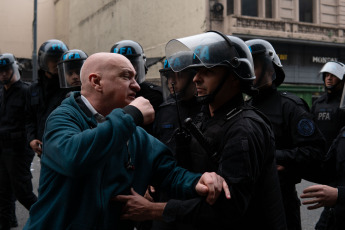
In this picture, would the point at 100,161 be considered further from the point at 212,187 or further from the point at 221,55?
the point at 221,55

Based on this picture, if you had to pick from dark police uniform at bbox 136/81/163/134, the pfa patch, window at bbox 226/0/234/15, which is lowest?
the pfa patch

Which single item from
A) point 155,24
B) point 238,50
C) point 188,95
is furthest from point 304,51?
point 238,50

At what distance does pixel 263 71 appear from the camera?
3.14 meters

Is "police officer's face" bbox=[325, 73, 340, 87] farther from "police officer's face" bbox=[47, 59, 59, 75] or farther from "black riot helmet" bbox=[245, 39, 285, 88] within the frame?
"police officer's face" bbox=[47, 59, 59, 75]

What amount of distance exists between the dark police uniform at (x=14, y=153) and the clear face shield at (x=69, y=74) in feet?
3.74

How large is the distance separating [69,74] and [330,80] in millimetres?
3908

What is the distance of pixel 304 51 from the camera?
56.7 feet

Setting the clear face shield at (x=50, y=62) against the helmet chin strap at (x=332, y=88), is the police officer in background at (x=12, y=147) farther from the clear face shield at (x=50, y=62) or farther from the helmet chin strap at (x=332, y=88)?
the helmet chin strap at (x=332, y=88)

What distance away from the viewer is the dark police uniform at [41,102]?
4199 mm

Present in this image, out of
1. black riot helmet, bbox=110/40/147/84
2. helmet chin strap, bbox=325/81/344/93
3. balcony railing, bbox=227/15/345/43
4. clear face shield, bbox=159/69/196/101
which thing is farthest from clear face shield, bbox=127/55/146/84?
balcony railing, bbox=227/15/345/43

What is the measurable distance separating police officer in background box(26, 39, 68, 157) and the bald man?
98.4 inches

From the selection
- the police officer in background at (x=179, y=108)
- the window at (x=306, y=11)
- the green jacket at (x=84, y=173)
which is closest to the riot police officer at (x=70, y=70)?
the police officer in background at (x=179, y=108)

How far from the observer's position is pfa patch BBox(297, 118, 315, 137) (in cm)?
283

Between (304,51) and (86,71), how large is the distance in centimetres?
1677
